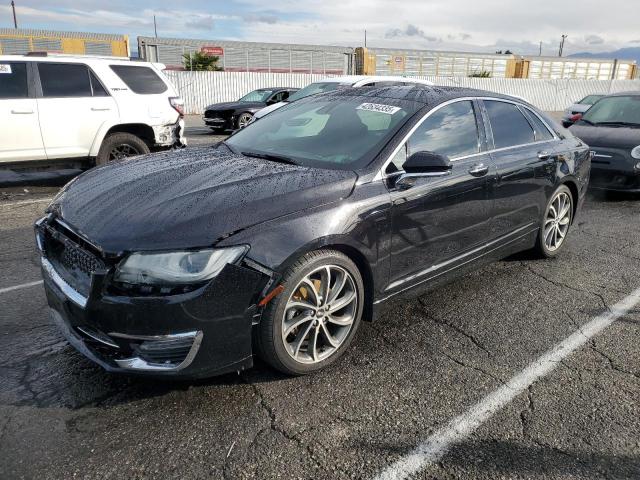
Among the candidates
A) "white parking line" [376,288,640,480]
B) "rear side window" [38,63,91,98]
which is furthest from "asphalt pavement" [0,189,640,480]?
"rear side window" [38,63,91,98]

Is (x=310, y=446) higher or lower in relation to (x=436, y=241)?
lower

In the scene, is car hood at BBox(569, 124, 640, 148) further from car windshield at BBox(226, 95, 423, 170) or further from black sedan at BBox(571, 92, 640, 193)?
car windshield at BBox(226, 95, 423, 170)

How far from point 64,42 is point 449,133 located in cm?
3985

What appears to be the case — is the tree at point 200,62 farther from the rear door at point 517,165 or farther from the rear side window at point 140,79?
the rear door at point 517,165

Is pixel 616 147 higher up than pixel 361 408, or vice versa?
pixel 616 147

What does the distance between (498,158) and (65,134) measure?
19.6 feet

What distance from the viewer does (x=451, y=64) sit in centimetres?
4175

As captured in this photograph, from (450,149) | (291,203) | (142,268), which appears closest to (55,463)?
(142,268)

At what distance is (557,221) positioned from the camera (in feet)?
16.1

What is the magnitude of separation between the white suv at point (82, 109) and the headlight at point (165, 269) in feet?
18.8

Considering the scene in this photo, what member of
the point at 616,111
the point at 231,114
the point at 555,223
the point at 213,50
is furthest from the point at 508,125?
the point at 213,50

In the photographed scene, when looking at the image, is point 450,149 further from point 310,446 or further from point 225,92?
point 225,92

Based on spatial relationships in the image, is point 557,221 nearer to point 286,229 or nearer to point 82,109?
point 286,229

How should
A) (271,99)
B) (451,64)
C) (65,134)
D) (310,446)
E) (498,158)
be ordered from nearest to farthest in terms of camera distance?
1. (310,446)
2. (498,158)
3. (65,134)
4. (271,99)
5. (451,64)
